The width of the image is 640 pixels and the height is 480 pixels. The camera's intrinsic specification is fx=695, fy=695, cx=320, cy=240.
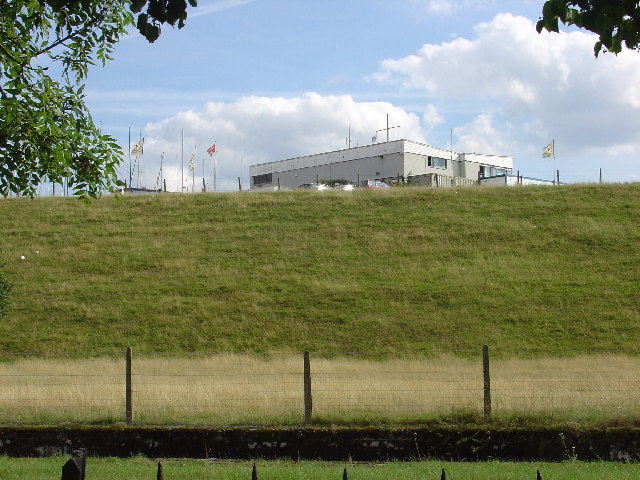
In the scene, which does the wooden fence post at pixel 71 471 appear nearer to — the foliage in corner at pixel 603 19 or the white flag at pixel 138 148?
the foliage in corner at pixel 603 19

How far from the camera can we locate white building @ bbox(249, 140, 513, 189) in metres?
72.1

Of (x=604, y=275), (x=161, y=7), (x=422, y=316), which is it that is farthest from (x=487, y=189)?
(x=161, y=7)

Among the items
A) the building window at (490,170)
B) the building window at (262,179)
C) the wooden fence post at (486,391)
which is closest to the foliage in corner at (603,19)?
the wooden fence post at (486,391)

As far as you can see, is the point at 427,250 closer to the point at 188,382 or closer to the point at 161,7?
the point at 188,382

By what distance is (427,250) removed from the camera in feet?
113

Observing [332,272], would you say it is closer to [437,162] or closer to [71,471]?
[71,471]

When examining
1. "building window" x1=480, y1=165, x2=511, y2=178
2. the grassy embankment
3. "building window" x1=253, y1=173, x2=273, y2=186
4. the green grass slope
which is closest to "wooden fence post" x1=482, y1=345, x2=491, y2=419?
the grassy embankment

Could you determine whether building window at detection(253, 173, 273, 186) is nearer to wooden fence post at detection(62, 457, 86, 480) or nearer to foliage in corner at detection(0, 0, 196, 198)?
foliage in corner at detection(0, 0, 196, 198)

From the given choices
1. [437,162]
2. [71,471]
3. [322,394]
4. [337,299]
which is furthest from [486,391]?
[437,162]

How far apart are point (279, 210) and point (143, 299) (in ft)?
53.9

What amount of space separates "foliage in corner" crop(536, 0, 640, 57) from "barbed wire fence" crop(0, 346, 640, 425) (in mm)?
6070

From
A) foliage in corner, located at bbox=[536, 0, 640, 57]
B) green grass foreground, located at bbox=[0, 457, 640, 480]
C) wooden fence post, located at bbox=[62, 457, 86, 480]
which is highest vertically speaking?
foliage in corner, located at bbox=[536, 0, 640, 57]

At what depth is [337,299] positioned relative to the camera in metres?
28.3

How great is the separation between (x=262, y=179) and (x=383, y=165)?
64.5 feet
